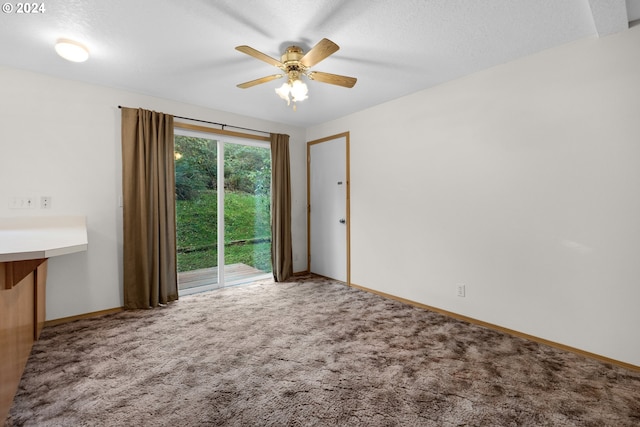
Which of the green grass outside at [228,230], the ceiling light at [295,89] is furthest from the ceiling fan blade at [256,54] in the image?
the green grass outside at [228,230]

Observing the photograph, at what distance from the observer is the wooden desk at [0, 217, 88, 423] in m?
1.30

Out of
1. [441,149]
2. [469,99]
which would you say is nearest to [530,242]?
[441,149]

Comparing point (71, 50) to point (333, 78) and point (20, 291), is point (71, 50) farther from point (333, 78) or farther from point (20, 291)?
point (333, 78)

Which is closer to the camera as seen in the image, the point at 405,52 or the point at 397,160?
the point at 405,52

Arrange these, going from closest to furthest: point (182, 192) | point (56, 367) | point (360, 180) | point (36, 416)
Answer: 1. point (36, 416)
2. point (56, 367)
3. point (182, 192)
4. point (360, 180)

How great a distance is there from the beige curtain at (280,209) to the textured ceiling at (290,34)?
148 cm

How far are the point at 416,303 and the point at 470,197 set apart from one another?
1.34 m

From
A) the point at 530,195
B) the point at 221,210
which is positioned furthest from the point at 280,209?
the point at 530,195

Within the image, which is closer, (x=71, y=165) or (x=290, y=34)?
(x=290, y=34)

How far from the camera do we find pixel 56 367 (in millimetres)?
2117

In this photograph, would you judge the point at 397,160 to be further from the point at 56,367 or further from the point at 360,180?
the point at 56,367

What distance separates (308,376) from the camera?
200 centimetres

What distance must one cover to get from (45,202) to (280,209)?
2.60 meters

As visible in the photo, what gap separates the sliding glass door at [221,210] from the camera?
12.5ft
